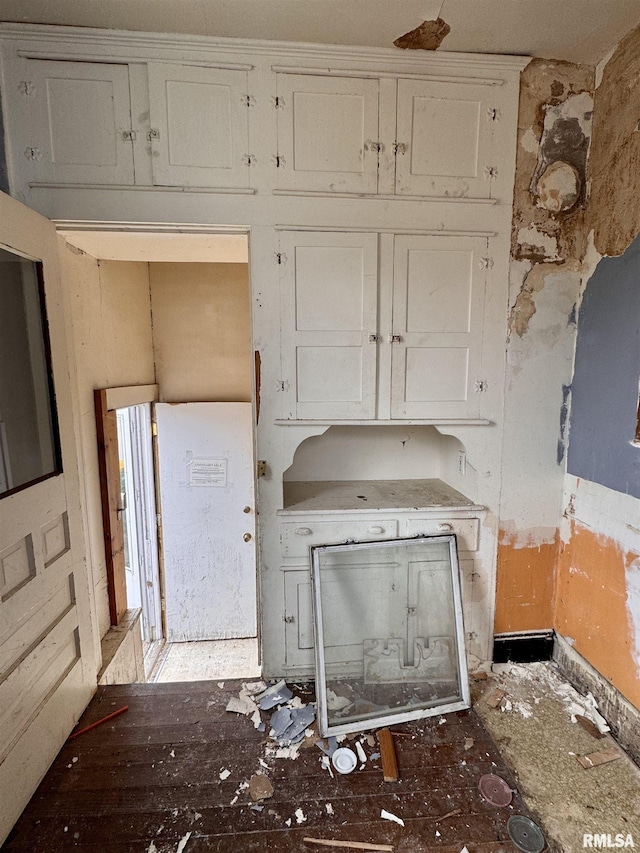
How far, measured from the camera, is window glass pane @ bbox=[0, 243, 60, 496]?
1.60 metres

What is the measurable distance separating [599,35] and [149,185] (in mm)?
2158

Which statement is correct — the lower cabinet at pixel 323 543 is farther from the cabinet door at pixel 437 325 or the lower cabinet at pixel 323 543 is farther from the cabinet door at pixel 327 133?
the cabinet door at pixel 327 133

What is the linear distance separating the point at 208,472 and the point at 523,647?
2.45 m

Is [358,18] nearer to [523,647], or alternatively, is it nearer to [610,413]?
[610,413]

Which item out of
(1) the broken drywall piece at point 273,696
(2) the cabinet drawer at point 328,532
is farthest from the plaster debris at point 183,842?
(2) the cabinet drawer at point 328,532

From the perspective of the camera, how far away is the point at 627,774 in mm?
1680

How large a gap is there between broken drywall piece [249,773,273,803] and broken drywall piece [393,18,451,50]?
323cm

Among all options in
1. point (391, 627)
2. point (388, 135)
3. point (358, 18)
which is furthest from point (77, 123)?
point (391, 627)

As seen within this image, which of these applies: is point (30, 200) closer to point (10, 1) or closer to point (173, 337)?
point (10, 1)

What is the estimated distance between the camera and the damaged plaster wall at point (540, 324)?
79.0 inches

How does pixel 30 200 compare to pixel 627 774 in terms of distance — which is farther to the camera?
pixel 30 200

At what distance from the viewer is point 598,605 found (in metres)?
1.98

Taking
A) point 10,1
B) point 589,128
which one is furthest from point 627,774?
point 10,1

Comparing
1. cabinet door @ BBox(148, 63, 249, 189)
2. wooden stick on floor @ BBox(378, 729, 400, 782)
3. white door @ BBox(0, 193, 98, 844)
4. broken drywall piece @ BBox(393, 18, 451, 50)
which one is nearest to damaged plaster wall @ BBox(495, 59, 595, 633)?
broken drywall piece @ BBox(393, 18, 451, 50)
